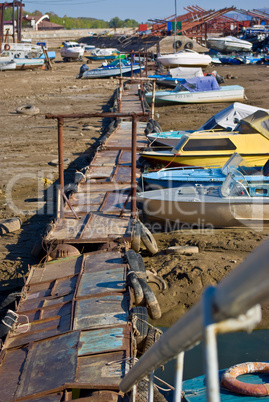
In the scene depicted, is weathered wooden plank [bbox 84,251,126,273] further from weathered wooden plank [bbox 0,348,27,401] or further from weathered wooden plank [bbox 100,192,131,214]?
weathered wooden plank [bbox 0,348,27,401]

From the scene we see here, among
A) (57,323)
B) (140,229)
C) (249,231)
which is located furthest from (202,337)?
(249,231)

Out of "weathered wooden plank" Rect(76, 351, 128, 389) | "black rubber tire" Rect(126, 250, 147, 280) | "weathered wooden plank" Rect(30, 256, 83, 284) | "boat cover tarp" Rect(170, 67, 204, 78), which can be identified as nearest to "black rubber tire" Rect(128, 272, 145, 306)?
"black rubber tire" Rect(126, 250, 147, 280)

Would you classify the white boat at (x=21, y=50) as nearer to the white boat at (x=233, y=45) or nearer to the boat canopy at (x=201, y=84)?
the white boat at (x=233, y=45)

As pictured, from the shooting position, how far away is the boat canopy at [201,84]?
999 inches

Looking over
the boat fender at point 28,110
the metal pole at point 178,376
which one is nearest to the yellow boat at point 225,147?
the metal pole at point 178,376

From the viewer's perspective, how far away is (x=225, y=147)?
1391cm

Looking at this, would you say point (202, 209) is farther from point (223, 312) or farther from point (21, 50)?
point (21, 50)

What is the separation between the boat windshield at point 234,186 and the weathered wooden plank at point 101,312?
4.91 m

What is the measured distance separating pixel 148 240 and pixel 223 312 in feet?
27.6

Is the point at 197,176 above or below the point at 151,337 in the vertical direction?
above

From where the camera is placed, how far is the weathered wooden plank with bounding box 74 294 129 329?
628 cm

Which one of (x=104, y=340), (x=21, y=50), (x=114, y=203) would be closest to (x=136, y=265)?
(x=104, y=340)

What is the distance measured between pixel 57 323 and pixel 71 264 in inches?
82.1

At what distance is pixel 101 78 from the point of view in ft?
128
